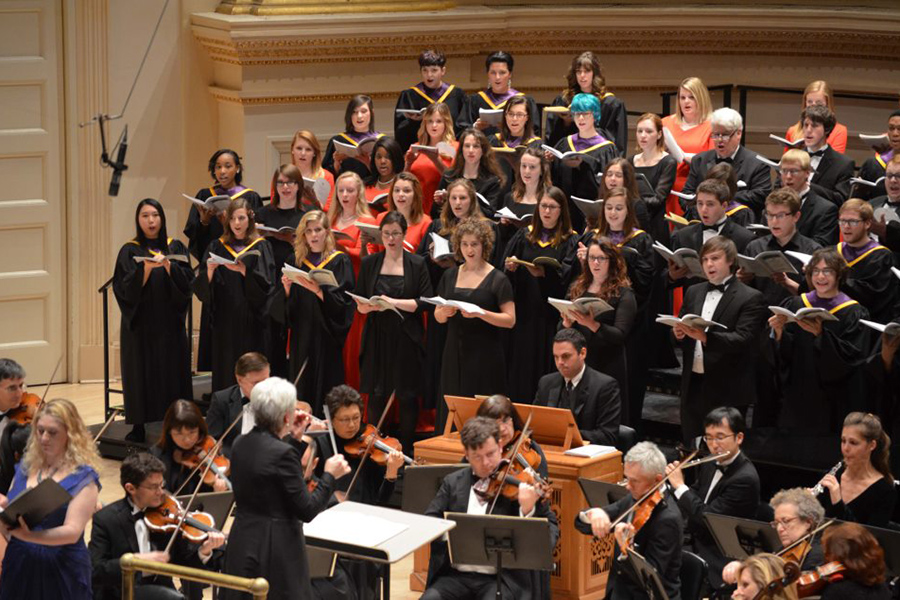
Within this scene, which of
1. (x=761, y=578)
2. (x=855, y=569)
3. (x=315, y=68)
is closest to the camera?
(x=761, y=578)

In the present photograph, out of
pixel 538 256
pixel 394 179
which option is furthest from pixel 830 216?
pixel 394 179

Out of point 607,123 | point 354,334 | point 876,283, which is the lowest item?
point 354,334

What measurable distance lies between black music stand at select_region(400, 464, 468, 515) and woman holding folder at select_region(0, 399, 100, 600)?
154 cm

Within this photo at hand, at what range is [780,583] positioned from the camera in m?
5.10

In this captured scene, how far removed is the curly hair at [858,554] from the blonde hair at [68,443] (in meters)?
2.73

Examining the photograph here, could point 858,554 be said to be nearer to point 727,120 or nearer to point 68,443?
point 68,443

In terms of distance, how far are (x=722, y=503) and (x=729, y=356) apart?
1.16m

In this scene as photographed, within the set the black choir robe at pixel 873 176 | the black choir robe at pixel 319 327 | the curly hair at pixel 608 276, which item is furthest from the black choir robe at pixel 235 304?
the black choir robe at pixel 873 176

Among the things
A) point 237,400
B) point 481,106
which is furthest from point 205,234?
point 237,400

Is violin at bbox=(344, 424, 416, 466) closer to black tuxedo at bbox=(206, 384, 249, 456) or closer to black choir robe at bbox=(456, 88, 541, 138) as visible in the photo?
black tuxedo at bbox=(206, 384, 249, 456)

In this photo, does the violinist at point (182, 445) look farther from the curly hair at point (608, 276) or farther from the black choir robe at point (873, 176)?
the black choir robe at point (873, 176)

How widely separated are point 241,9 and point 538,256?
389 cm

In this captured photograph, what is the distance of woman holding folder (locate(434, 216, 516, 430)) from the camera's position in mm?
8117

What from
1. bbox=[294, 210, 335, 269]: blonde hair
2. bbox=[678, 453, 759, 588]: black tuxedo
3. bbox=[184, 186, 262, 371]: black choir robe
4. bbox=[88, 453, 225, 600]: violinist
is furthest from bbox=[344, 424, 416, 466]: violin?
bbox=[184, 186, 262, 371]: black choir robe
